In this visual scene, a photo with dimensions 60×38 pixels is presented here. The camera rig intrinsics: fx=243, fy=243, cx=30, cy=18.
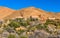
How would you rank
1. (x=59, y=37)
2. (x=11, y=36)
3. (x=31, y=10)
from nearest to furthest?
1. (x=59, y=37)
2. (x=11, y=36)
3. (x=31, y=10)

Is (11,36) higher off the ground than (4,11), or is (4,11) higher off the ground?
(4,11)

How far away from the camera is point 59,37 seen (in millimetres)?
20312

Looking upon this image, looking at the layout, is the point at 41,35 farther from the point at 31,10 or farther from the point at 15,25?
the point at 31,10

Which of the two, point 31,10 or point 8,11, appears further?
point 8,11

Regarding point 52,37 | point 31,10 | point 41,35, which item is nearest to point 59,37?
point 52,37

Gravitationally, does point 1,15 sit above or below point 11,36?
above

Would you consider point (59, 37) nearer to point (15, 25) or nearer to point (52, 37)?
point (52, 37)

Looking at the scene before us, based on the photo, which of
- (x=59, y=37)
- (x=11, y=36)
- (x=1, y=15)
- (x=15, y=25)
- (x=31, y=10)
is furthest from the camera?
(x=1, y=15)

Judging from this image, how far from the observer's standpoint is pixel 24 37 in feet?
71.5

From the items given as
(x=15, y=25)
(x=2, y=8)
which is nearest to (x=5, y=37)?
(x=15, y=25)

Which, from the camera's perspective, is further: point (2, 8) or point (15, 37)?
point (2, 8)

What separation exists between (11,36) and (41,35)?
2.73 m

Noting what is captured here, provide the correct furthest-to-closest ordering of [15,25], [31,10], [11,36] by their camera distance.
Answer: [31,10] < [15,25] < [11,36]

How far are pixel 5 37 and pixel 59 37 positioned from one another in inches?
198
